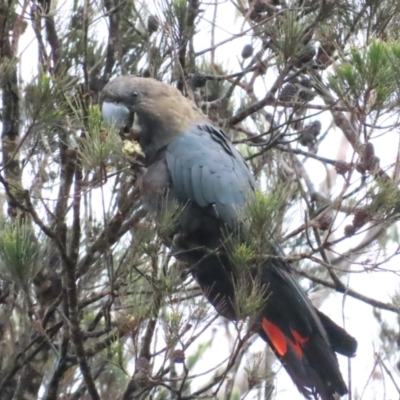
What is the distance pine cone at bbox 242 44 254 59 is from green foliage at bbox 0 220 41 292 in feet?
4.00

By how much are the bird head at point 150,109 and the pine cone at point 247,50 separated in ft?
0.85

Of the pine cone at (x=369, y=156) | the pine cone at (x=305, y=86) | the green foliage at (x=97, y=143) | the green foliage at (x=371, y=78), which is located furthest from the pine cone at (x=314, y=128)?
the green foliage at (x=97, y=143)

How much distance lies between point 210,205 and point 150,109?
0.54 metres

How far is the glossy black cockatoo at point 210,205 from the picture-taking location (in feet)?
A: 8.46

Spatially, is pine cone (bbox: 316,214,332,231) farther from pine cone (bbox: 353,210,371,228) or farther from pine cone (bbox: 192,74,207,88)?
pine cone (bbox: 192,74,207,88)

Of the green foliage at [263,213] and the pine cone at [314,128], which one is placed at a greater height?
the pine cone at [314,128]

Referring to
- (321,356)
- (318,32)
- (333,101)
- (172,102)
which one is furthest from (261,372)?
(172,102)

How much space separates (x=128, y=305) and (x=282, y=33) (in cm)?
84

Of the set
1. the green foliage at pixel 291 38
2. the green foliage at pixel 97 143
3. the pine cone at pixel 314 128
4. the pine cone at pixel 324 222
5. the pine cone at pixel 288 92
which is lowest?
the pine cone at pixel 324 222

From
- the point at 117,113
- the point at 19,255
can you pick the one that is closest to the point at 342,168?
the point at 19,255

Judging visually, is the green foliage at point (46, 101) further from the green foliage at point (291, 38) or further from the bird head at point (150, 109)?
the bird head at point (150, 109)

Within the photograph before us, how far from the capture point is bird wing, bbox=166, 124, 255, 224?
2.68 metres

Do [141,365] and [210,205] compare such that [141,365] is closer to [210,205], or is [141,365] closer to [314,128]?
[210,205]

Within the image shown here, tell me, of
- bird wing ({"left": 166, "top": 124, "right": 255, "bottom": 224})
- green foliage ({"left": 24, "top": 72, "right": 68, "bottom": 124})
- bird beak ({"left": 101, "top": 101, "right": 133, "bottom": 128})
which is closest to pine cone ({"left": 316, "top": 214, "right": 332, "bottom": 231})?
bird wing ({"left": 166, "top": 124, "right": 255, "bottom": 224})
